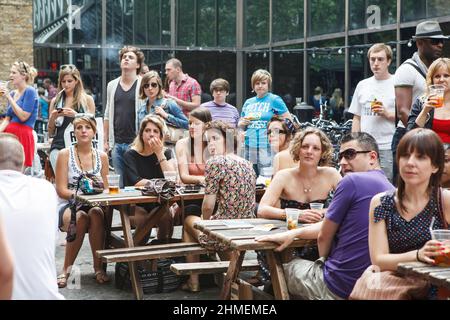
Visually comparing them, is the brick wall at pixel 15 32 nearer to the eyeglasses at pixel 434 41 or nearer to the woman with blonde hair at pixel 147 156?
the woman with blonde hair at pixel 147 156

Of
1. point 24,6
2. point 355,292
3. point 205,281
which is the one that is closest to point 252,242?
→ point 355,292

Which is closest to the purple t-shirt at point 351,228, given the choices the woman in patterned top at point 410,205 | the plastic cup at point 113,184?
the woman in patterned top at point 410,205

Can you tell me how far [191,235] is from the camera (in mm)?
6973

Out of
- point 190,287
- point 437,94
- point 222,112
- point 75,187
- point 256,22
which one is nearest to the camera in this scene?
point 437,94

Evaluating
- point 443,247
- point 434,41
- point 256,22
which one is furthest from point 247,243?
point 256,22

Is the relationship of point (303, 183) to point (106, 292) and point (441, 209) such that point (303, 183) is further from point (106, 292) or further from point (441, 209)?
point (106, 292)

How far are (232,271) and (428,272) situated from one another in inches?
70.7

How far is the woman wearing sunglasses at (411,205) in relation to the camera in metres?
4.18

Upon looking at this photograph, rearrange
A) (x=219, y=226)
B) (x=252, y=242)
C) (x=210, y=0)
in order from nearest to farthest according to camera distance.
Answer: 1. (x=252, y=242)
2. (x=219, y=226)
3. (x=210, y=0)

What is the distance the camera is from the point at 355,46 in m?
16.3

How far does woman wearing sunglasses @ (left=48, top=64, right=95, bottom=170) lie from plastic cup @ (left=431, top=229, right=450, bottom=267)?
222 inches

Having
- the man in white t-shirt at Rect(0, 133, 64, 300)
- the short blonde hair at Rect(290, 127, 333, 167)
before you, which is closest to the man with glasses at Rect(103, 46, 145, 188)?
the short blonde hair at Rect(290, 127, 333, 167)
